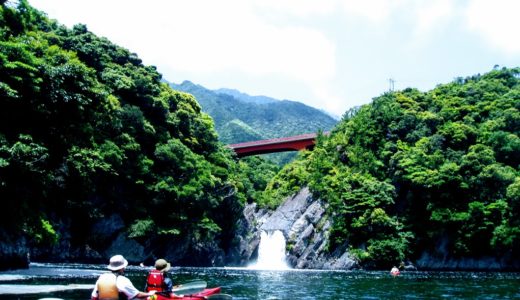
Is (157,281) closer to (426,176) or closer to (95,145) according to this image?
(95,145)

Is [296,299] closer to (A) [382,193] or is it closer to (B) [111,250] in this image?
(B) [111,250]

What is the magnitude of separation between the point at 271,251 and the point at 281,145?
19.2m

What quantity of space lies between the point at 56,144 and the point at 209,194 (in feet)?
102

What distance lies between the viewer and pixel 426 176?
62.8 metres

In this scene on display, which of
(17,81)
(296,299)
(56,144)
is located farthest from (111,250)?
(296,299)

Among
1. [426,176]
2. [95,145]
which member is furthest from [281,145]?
[95,145]

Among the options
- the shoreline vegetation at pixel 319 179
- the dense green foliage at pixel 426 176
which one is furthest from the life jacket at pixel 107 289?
the dense green foliage at pixel 426 176

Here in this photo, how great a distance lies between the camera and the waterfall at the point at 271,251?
71.2 metres

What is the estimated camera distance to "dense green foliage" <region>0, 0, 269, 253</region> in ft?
83.8

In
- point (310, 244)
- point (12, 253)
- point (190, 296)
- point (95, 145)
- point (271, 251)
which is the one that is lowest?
point (271, 251)

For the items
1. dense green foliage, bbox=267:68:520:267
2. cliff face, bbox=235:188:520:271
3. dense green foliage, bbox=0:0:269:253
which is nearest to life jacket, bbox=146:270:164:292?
dense green foliage, bbox=0:0:269:253

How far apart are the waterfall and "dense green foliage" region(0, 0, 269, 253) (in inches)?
326

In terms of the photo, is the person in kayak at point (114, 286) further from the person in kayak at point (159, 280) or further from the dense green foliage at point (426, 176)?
the dense green foliage at point (426, 176)

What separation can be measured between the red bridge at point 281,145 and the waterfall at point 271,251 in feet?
53.1
